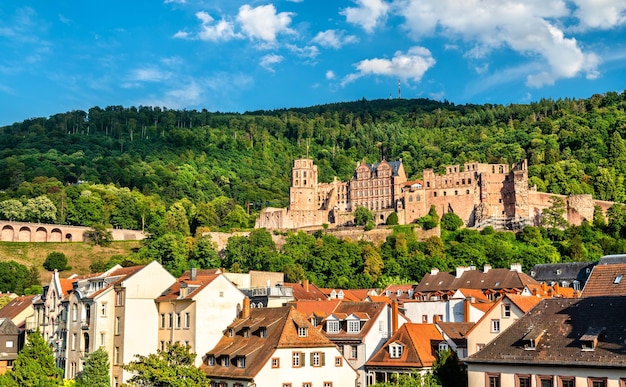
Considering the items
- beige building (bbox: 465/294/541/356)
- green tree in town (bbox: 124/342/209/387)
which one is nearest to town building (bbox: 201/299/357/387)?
green tree in town (bbox: 124/342/209/387)

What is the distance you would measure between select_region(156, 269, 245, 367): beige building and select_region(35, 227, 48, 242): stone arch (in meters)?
92.7

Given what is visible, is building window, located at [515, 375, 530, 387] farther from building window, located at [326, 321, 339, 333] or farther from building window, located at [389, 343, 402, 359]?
building window, located at [326, 321, 339, 333]

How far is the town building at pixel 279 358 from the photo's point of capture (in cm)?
4753

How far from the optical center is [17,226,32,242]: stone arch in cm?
14000

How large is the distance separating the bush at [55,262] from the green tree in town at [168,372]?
270 ft

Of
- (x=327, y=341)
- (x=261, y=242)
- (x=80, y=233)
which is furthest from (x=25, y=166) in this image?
(x=327, y=341)

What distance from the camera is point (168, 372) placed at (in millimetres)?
44969

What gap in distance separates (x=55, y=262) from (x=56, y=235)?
18690 mm

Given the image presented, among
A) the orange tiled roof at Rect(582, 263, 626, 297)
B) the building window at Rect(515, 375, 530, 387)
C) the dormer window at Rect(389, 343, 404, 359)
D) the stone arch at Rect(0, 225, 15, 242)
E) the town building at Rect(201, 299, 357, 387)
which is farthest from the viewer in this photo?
the stone arch at Rect(0, 225, 15, 242)

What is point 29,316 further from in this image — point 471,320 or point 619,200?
point 619,200

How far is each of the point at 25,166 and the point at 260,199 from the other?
51.5 metres

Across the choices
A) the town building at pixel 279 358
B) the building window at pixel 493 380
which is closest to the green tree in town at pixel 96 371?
the town building at pixel 279 358

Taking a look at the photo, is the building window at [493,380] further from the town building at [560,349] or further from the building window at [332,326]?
the building window at [332,326]

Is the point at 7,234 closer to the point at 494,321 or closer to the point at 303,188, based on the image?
the point at 303,188
